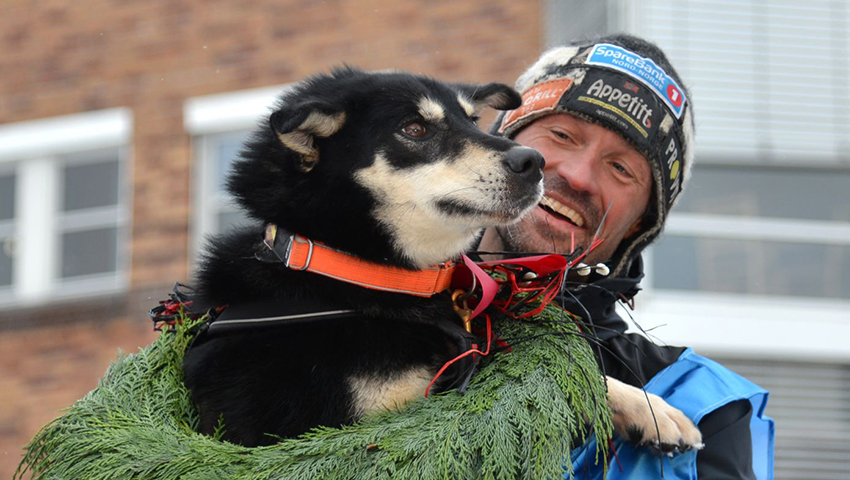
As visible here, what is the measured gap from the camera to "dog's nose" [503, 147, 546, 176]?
2.54 metres

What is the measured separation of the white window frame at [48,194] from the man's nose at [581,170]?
6.45m

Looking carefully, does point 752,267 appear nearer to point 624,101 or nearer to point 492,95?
point 624,101

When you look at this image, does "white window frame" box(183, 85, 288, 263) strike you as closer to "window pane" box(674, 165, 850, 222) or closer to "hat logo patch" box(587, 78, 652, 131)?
"window pane" box(674, 165, 850, 222)

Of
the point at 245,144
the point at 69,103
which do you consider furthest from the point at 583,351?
the point at 69,103

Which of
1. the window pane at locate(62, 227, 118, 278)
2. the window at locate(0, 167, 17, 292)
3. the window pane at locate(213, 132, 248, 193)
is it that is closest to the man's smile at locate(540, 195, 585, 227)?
the window pane at locate(213, 132, 248, 193)

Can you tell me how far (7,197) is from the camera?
9562mm

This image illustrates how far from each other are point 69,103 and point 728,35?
5714mm

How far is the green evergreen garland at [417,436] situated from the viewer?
197 cm

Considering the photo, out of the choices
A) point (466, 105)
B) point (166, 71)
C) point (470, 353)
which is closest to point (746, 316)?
point (166, 71)

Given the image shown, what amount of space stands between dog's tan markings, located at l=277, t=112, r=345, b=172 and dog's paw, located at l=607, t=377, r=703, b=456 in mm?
913

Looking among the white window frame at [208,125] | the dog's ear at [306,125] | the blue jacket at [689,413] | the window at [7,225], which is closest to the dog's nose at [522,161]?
the dog's ear at [306,125]

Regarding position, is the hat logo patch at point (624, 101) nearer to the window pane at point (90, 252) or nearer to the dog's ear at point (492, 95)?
the dog's ear at point (492, 95)

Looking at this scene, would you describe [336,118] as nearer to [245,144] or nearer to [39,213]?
[245,144]

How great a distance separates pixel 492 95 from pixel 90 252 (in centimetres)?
720
